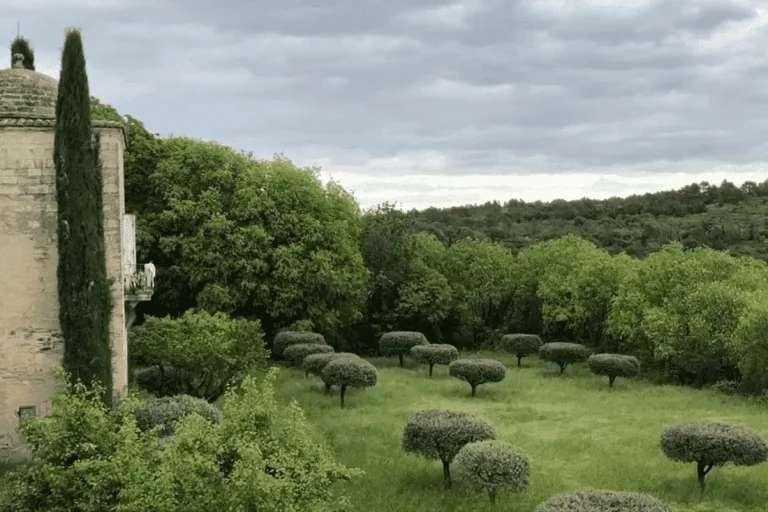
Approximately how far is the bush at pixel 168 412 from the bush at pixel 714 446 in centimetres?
922

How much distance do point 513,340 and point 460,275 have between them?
22.2ft

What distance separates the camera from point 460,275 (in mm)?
39219

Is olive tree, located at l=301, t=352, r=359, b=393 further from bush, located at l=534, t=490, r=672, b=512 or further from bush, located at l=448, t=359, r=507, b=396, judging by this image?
bush, located at l=534, t=490, r=672, b=512

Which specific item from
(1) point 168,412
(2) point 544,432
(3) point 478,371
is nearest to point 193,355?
(1) point 168,412

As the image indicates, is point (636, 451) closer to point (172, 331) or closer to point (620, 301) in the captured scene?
point (172, 331)

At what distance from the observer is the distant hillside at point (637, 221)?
5085 cm

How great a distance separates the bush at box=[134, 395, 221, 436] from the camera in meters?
14.6

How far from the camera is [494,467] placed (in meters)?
13.5

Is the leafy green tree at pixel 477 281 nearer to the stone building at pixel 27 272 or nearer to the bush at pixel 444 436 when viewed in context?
the bush at pixel 444 436

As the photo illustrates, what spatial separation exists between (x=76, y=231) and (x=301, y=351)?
13393 millimetres

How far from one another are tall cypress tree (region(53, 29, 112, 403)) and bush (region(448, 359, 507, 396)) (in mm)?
12118

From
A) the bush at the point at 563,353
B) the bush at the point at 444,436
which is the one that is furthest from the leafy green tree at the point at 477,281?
the bush at the point at 444,436

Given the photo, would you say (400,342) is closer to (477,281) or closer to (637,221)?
(477,281)

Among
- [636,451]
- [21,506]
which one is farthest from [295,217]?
[21,506]
